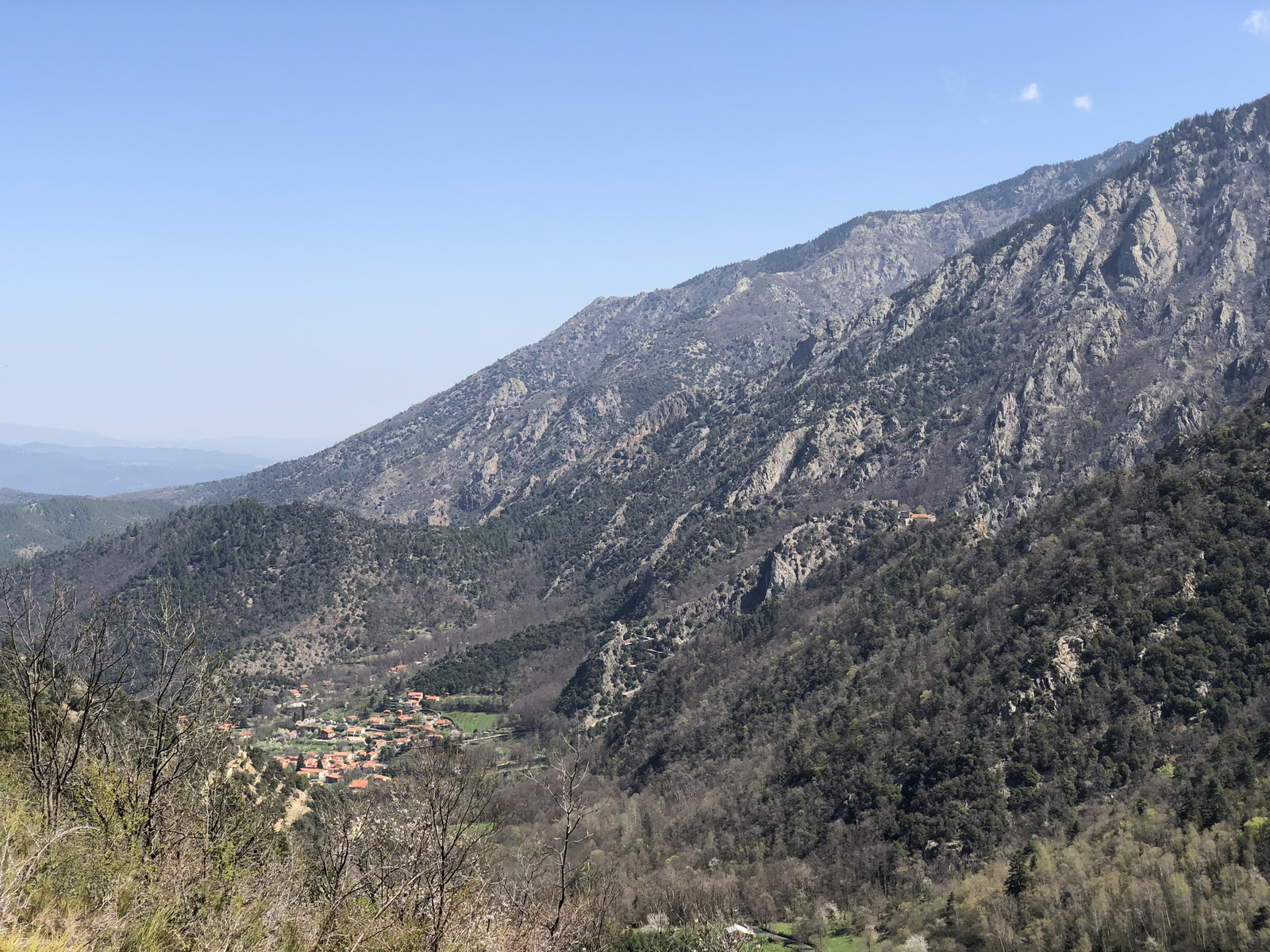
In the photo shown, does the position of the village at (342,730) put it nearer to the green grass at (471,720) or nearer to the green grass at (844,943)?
the green grass at (471,720)

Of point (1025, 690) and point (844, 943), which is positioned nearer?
point (844, 943)

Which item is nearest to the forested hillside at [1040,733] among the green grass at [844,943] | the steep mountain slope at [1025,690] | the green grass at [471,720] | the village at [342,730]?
the steep mountain slope at [1025,690]

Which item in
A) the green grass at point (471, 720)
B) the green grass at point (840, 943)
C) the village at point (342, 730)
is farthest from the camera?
the green grass at point (471, 720)

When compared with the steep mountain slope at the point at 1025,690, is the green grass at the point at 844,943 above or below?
below

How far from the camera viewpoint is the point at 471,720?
16112 cm

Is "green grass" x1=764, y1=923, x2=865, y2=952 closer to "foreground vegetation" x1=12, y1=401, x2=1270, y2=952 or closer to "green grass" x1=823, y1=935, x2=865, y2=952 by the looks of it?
"green grass" x1=823, y1=935, x2=865, y2=952

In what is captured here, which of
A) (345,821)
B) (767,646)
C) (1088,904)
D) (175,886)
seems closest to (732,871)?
(1088,904)

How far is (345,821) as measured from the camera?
25906 millimetres

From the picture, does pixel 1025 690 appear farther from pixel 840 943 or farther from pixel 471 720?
pixel 471 720

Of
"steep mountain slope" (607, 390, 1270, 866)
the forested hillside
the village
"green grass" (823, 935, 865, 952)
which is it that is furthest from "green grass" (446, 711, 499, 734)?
"green grass" (823, 935, 865, 952)

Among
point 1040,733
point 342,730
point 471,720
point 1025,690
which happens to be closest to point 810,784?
point 1025,690

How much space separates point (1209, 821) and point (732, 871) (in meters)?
40.6

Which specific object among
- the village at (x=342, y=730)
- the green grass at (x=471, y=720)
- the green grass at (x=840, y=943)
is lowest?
the green grass at (x=471, y=720)

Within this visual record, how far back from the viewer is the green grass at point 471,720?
154625 millimetres
